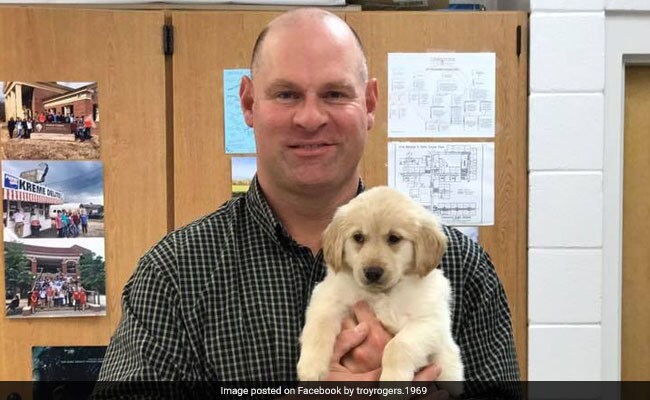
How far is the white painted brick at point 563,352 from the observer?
278 centimetres

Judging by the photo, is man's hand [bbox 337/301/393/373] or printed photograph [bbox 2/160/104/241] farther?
printed photograph [bbox 2/160/104/241]

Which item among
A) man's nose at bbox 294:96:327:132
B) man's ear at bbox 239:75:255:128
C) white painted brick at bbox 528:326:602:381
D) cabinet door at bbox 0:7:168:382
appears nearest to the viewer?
man's nose at bbox 294:96:327:132

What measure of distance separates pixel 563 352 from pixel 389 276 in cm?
163

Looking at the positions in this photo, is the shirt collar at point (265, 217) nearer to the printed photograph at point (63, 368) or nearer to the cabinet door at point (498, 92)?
the cabinet door at point (498, 92)

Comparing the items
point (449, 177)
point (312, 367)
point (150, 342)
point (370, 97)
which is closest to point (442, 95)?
point (449, 177)

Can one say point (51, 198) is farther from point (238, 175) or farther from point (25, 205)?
point (238, 175)

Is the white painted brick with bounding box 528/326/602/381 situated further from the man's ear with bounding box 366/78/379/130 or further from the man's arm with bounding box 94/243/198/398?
the man's arm with bounding box 94/243/198/398

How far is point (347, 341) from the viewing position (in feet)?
4.82

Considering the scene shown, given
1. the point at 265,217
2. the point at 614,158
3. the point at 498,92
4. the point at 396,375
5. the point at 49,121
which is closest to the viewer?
the point at 396,375

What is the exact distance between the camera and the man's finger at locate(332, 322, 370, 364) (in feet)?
4.82

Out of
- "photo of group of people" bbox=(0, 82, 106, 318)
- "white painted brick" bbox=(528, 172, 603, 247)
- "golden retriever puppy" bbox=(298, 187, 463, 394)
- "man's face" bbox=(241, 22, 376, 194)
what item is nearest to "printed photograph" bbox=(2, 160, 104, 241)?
"photo of group of people" bbox=(0, 82, 106, 318)

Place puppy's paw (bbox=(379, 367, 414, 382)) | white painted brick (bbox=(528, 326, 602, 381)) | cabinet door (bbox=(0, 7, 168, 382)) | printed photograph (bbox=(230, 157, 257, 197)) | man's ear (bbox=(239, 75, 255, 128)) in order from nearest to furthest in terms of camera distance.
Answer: puppy's paw (bbox=(379, 367, 414, 382)) < man's ear (bbox=(239, 75, 255, 128)) < cabinet door (bbox=(0, 7, 168, 382)) < printed photograph (bbox=(230, 157, 257, 197)) < white painted brick (bbox=(528, 326, 602, 381))

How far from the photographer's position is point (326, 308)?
1501mm

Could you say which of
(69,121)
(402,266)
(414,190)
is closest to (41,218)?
(69,121)
